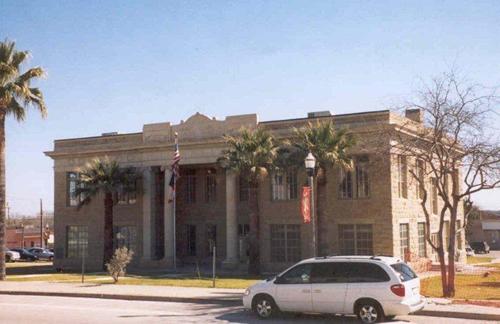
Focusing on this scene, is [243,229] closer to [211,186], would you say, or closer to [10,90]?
[211,186]

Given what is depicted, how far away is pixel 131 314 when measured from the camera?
17.7 metres

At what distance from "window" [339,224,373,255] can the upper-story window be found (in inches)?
65.6

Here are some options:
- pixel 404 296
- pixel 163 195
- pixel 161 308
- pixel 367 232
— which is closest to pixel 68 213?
pixel 163 195

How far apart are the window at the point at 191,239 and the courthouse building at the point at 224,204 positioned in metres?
0.07

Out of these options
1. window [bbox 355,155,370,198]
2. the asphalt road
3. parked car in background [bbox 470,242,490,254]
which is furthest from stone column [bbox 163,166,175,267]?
parked car in background [bbox 470,242,490,254]

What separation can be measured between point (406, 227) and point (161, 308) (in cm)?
1923

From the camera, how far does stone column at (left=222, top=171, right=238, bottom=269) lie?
36.0 meters

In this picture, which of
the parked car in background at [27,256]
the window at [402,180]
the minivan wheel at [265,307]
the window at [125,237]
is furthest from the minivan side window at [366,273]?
the parked car in background at [27,256]

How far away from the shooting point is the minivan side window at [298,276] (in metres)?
16.3

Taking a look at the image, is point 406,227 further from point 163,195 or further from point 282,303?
point 282,303

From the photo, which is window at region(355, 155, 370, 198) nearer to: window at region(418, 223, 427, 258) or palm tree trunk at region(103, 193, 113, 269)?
window at region(418, 223, 427, 258)

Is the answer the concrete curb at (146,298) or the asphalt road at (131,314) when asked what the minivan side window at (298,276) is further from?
the concrete curb at (146,298)

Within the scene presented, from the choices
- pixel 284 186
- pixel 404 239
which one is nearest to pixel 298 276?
pixel 404 239

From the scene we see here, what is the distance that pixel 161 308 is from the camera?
19266mm
